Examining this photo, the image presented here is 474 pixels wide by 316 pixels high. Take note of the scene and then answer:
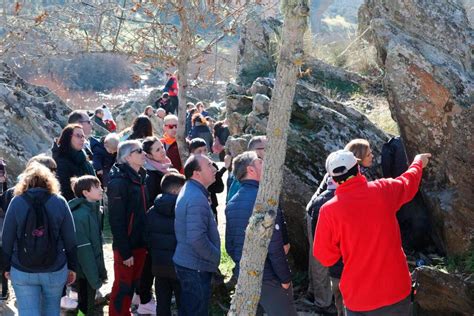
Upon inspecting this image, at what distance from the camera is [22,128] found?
10844 mm

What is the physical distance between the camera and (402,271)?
461 cm

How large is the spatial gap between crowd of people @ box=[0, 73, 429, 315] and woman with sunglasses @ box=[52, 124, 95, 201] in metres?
0.01

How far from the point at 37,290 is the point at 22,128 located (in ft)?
18.5

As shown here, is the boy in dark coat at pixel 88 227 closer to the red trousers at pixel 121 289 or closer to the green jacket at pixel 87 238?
the green jacket at pixel 87 238

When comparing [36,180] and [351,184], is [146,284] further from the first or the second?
[351,184]

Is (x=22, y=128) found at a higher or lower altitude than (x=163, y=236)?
higher

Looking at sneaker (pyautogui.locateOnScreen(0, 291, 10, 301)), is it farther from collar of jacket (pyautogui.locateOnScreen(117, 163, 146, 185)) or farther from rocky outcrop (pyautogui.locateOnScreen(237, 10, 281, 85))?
rocky outcrop (pyautogui.locateOnScreen(237, 10, 281, 85))

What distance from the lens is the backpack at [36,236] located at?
5.52 metres

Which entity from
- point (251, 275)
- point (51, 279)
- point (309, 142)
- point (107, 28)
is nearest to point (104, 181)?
point (107, 28)

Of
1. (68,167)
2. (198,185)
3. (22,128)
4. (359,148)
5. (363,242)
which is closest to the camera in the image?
(363,242)

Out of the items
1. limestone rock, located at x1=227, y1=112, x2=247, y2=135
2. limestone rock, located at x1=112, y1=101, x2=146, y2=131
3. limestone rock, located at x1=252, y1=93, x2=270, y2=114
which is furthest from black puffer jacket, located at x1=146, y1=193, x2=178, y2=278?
limestone rock, located at x1=112, y1=101, x2=146, y2=131

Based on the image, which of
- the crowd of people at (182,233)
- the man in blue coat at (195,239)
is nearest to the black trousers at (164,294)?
the crowd of people at (182,233)

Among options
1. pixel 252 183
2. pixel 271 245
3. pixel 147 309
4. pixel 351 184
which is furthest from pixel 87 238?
pixel 351 184

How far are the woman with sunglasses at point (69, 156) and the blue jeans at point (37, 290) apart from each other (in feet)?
6.22
